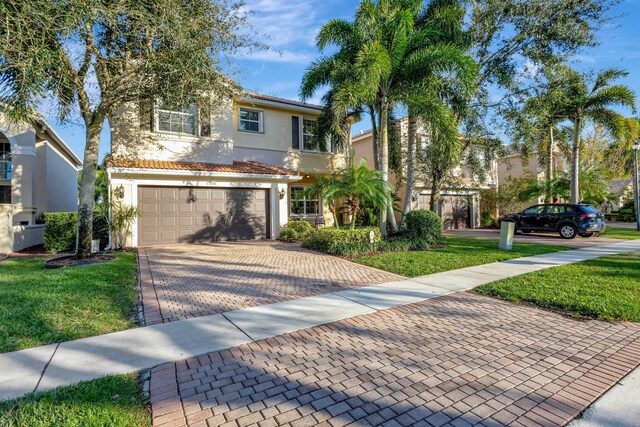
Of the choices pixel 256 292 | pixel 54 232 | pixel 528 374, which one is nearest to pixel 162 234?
pixel 54 232

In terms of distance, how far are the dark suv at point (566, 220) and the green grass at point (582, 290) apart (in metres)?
7.26

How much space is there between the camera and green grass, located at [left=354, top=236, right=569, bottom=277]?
8465 mm

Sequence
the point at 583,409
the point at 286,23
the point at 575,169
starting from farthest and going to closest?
the point at 575,169, the point at 286,23, the point at 583,409

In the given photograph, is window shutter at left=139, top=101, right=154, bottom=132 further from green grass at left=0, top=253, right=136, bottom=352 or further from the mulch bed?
green grass at left=0, top=253, right=136, bottom=352

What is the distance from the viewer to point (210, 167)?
13617 millimetres

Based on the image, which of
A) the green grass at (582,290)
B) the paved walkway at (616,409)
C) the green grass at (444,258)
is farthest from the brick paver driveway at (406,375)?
the green grass at (444,258)

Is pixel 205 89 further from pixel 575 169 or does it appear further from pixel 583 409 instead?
pixel 575 169

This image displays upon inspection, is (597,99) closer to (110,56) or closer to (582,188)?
(582,188)

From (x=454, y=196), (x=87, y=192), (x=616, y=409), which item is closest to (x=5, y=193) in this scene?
(x=87, y=192)

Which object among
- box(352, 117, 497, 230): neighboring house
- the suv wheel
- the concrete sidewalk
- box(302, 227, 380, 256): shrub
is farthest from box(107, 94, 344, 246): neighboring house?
the suv wheel

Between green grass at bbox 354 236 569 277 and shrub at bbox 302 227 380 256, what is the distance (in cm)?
62

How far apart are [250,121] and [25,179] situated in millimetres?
9468

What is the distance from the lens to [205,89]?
32.4 feet

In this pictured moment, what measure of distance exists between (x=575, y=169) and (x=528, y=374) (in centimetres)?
1991
